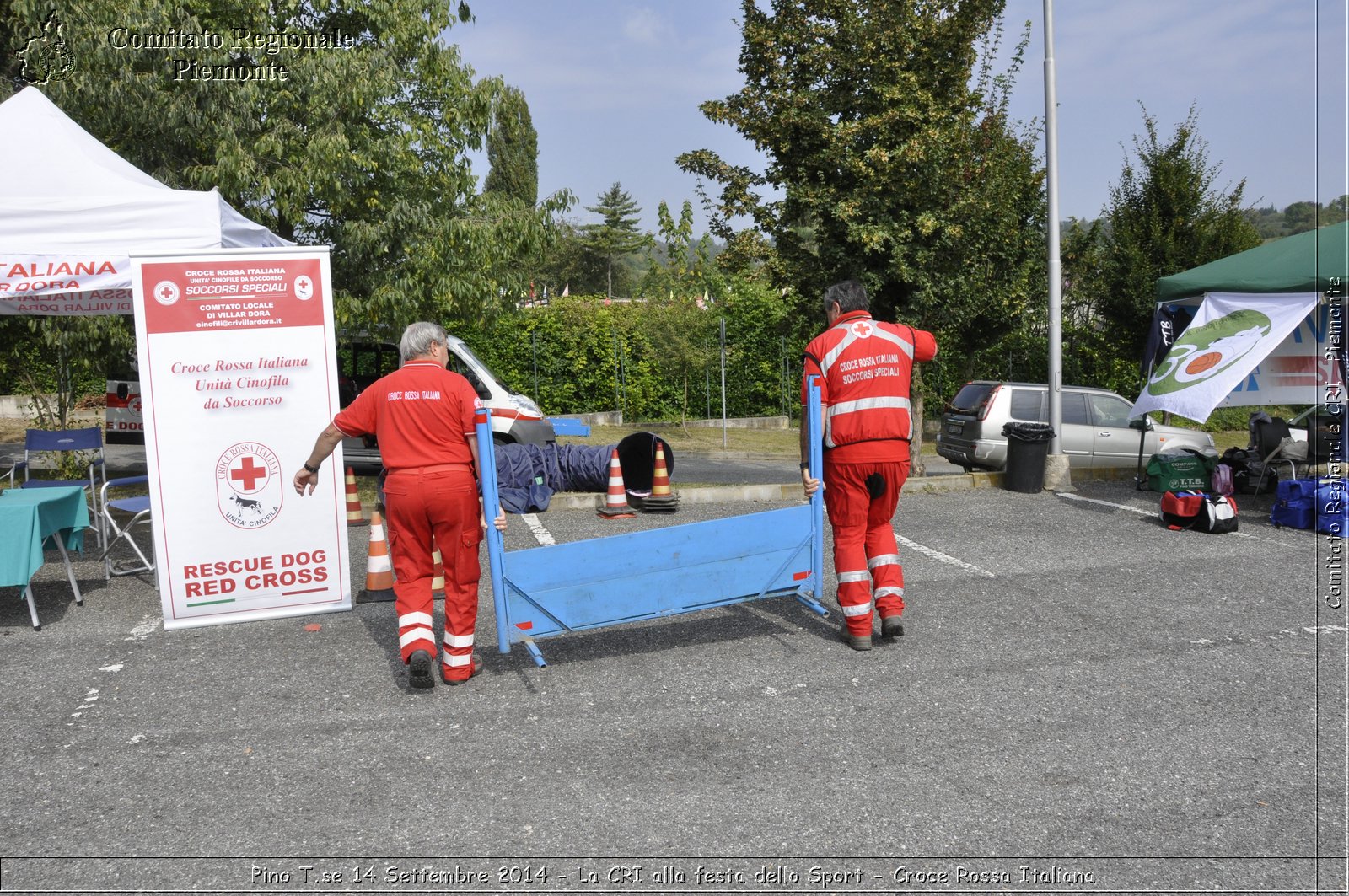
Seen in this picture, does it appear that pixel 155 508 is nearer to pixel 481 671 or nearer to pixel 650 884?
pixel 481 671

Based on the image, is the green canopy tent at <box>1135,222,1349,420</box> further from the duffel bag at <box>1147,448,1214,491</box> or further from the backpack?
the backpack

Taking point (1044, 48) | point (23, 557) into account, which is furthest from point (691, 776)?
point (1044, 48)

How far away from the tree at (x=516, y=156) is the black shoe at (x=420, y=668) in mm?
51426

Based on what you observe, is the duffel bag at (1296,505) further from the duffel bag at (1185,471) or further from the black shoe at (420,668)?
the black shoe at (420,668)

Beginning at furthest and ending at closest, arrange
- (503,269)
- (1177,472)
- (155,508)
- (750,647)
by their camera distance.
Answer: (503,269) → (1177,472) → (155,508) → (750,647)

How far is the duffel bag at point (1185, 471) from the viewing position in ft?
34.4

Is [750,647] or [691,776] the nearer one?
[691,776]

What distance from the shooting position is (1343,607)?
6.60 m

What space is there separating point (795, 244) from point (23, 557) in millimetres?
9255

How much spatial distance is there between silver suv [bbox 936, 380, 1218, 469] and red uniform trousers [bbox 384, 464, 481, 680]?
1056cm

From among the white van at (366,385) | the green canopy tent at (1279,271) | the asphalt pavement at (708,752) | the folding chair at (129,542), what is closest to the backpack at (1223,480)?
the green canopy tent at (1279,271)

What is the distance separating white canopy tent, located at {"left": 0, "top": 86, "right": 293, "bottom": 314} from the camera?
21.7 ft

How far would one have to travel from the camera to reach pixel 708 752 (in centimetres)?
436

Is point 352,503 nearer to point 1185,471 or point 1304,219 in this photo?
point 1185,471
